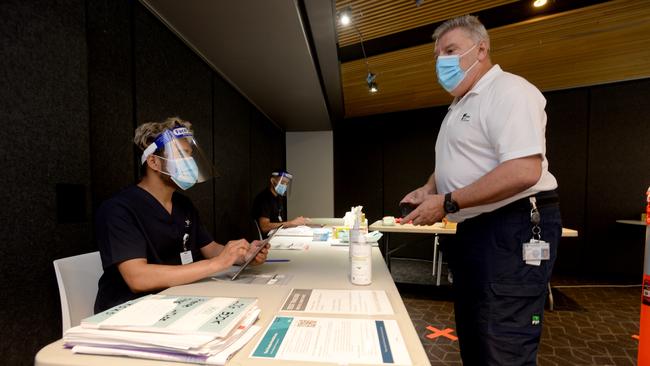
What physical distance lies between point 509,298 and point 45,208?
1.74 m

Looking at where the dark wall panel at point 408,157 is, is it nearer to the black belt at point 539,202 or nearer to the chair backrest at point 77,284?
the black belt at point 539,202

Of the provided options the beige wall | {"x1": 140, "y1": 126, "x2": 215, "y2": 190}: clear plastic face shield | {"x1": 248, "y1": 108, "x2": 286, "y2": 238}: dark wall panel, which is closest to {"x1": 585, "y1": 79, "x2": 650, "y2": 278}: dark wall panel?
the beige wall

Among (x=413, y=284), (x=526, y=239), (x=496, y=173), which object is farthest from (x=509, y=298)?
(x=413, y=284)

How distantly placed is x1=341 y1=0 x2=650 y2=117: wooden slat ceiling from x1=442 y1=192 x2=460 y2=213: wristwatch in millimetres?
2460

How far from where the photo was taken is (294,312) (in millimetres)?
790

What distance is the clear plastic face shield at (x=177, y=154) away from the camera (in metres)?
1.27

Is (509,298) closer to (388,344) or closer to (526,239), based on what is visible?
(526,239)

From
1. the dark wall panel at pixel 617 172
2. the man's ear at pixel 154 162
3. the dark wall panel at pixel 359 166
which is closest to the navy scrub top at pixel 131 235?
the man's ear at pixel 154 162

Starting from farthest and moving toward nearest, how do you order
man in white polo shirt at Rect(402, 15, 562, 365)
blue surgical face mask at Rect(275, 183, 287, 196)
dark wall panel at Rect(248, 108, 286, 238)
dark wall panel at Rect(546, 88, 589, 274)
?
dark wall panel at Rect(546, 88, 589, 274) → dark wall panel at Rect(248, 108, 286, 238) → blue surgical face mask at Rect(275, 183, 287, 196) → man in white polo shirt at Rect(402, 15, 562, 365)

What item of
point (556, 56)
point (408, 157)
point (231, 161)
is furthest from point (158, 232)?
point (408, 157)

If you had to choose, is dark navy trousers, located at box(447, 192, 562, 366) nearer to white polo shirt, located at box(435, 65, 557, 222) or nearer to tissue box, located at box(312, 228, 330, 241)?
white polo shirt, located at box(435, 65, 557, 222)

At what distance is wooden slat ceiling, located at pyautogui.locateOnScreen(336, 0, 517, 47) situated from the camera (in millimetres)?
2457

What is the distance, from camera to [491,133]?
97cm

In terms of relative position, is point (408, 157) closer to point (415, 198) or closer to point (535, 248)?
point (415, 198)
